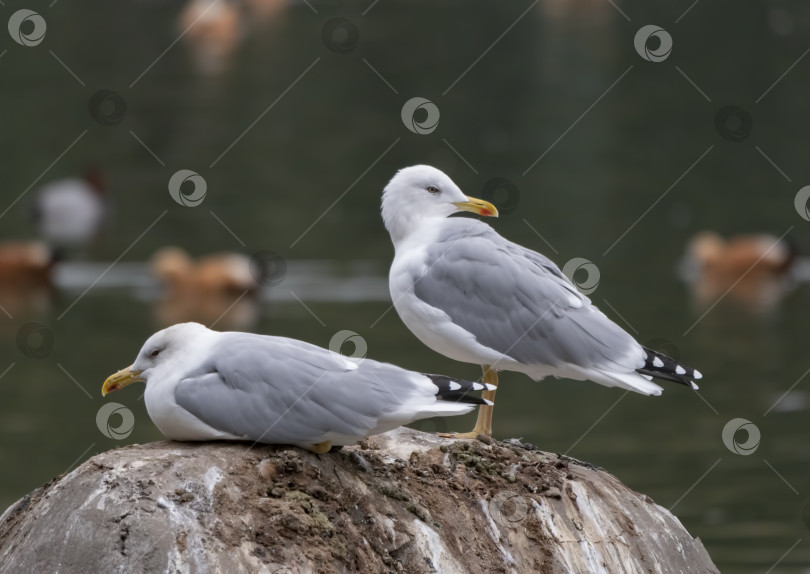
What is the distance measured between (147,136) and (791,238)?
14.3 metres

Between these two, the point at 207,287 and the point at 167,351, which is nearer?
the point at 167,351

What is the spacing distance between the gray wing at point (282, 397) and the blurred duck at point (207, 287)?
13.7m

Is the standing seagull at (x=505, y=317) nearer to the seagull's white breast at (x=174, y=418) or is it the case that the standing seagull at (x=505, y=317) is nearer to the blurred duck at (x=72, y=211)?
the seagull's white breast at (x=174, y=418)

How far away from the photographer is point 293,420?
675 centimetres

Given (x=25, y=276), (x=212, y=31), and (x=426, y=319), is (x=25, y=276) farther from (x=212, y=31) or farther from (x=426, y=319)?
(x=212, y=31)

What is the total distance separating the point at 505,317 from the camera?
818cm

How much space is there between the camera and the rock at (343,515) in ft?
21.0

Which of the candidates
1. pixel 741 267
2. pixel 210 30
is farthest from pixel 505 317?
pixel 210 30

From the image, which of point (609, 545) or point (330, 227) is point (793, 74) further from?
point (609, 545)

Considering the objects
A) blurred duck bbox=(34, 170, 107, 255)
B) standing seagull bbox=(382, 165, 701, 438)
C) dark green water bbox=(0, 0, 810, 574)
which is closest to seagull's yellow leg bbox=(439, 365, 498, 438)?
standing seagull bbox=(382, 165, 701, 438)

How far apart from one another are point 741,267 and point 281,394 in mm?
16297

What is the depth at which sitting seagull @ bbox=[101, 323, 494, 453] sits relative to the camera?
6746 mm

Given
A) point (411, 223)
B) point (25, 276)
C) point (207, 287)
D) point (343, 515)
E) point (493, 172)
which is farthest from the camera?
point (493, 172)

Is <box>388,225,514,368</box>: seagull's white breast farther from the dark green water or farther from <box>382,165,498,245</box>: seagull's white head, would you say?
the dark green water
